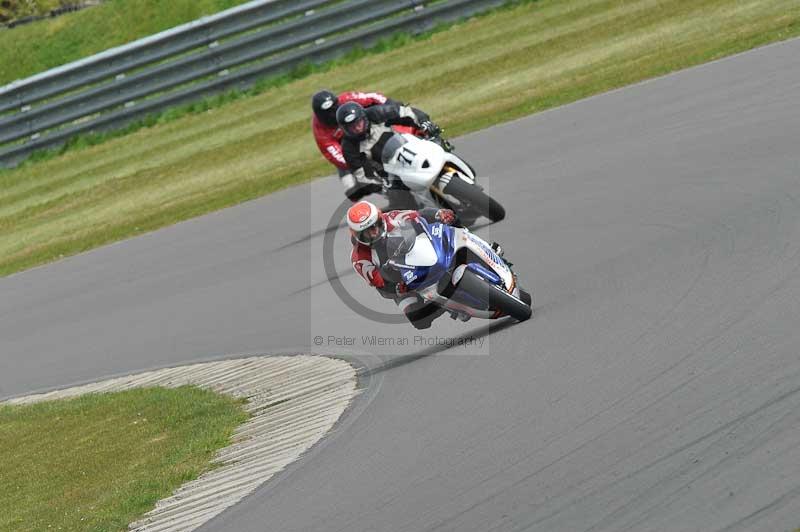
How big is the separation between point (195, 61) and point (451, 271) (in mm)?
16031

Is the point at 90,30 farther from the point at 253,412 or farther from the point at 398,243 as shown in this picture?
the point at 398,243

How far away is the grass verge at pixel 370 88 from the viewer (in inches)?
741

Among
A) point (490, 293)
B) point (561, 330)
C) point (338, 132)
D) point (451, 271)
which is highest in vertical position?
point (451, 271)

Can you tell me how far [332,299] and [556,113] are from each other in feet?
19.2

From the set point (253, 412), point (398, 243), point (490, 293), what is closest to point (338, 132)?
point (253, 412)

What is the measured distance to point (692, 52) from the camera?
1812 centimetres

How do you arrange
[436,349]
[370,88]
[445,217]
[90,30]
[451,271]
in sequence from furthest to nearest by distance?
[90,30], [370,88], [436,349], [445,217], [451,271]

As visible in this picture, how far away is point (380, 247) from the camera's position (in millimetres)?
9438

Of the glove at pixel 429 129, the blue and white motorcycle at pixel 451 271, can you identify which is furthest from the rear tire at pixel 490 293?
the glove at pixel 429 129

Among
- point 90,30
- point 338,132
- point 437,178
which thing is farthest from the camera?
point 90,30

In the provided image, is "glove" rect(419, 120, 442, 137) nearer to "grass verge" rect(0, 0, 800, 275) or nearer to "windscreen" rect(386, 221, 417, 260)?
"windscreen" rect(386, 221, 417, 260)

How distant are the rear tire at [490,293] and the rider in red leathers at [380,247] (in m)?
0.42

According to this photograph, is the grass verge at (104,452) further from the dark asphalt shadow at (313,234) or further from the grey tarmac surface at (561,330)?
the dark asphalt shadow at (313,234)

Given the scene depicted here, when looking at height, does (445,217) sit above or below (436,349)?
above
